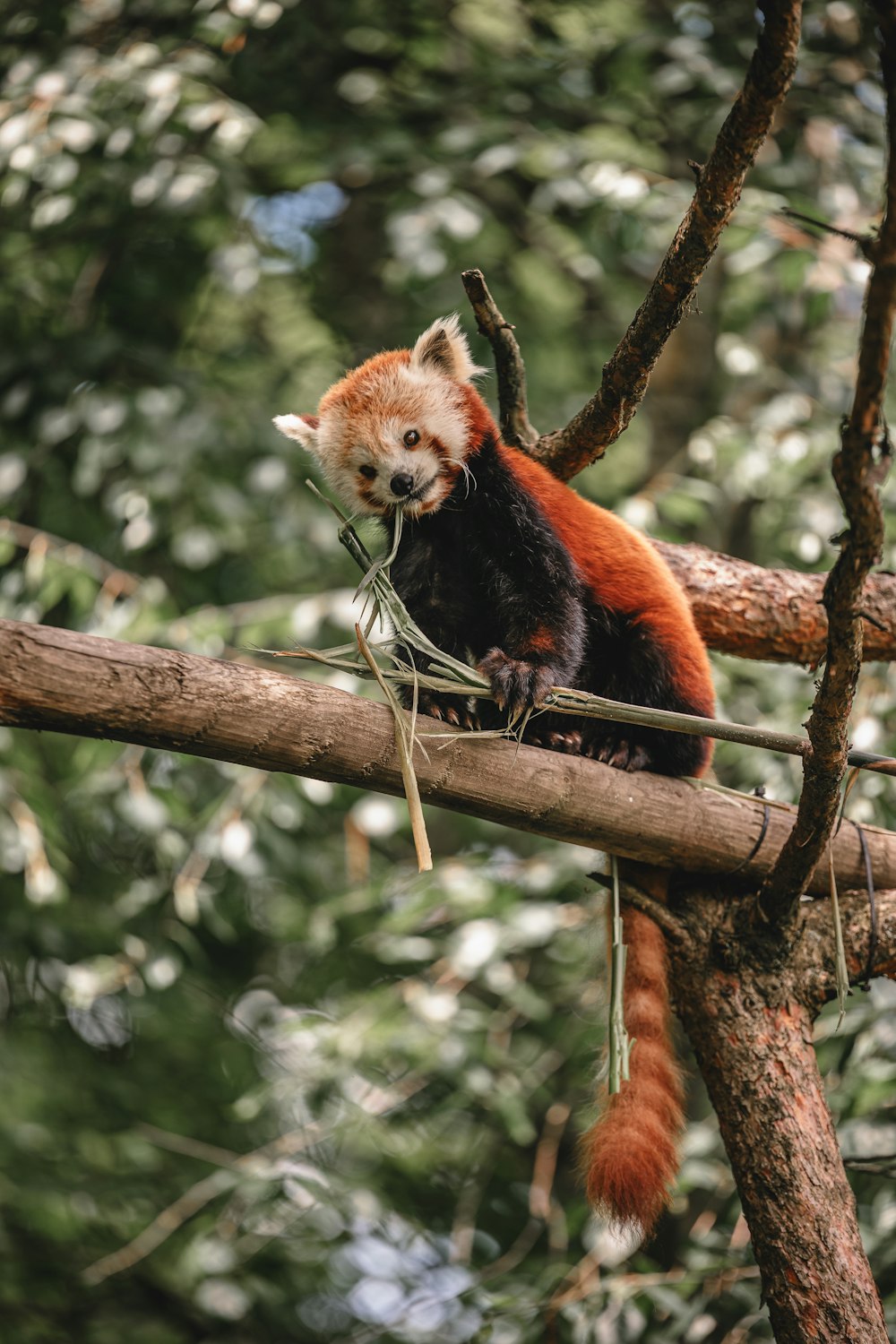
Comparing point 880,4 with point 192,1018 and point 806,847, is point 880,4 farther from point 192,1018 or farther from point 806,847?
point 192,1018

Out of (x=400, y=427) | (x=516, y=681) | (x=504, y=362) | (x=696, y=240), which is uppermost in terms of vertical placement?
(x=696, y=240)

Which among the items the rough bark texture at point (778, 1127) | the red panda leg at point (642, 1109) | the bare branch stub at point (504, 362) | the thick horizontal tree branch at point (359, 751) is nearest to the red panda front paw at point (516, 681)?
the thick horizontal tree branch at point (359, 751)

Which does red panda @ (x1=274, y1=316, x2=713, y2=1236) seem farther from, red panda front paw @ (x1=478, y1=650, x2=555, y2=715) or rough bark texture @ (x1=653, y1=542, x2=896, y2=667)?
rough bark texture @ (x1=653, y1=542, x2=896, y2=667)

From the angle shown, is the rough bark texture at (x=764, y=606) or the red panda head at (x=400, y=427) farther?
the rough bark texture at (x=764, y=606)

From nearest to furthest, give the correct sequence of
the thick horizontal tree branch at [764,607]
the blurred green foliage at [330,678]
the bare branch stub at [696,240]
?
the bare branch stub at [696,240] < the thick horizontal tree branch at [764,607] < the blurred green foliage at [330,678]

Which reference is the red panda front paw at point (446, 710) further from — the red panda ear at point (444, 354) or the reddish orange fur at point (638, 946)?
the red panda ear at point (444, 354)

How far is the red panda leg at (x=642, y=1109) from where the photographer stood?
1.96m

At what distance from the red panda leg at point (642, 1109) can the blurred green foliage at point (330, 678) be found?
33.8 inches

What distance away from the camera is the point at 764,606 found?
9.66 feet

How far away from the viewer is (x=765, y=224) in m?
3.78

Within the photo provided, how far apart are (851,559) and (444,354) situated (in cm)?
160

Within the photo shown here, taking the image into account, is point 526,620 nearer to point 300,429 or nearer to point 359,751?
point 359,751

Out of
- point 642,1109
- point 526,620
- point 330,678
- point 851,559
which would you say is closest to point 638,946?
point 642,1109

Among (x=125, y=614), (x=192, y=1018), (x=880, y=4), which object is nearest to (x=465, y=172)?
(x=125, y=614)
